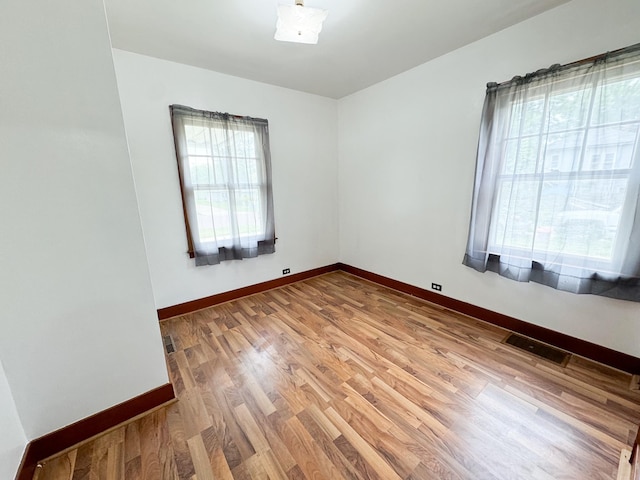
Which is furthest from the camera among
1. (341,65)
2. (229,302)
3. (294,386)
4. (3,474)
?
(229,302)

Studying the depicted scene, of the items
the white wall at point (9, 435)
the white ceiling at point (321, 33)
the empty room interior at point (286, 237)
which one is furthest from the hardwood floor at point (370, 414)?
the white ceiling at point (321, 33)

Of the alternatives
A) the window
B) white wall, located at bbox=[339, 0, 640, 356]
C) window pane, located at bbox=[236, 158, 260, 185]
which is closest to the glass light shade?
the window

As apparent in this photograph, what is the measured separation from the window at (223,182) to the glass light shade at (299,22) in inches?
52.7

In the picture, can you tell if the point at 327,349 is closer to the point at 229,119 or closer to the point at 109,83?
the point at 109,83

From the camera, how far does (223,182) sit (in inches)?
110

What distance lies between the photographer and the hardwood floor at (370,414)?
1.21 meters

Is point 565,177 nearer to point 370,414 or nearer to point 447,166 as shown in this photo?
point 447,166

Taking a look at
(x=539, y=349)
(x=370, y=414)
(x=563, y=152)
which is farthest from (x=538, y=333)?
(x=370, y=414)

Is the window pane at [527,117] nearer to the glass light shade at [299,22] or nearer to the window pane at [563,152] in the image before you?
the window pane at [563,152]

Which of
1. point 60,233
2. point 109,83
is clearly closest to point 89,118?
point 109,83

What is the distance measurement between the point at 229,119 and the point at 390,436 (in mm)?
3145

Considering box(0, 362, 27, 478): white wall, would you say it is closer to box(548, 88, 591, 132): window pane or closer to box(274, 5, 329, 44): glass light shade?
box(274, 5, 329, 44): glass light shade

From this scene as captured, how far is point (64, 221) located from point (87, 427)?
1.15 meters

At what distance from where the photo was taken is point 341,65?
2623mm
